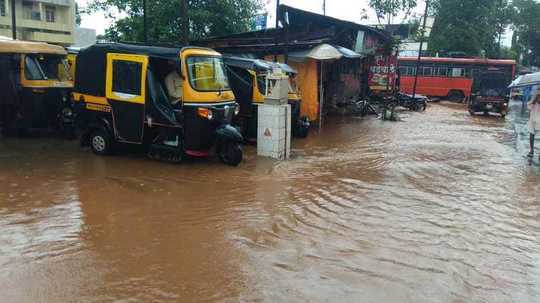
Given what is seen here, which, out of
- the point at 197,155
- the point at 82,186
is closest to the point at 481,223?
the point at 197,155

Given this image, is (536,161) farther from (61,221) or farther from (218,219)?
(61,221)

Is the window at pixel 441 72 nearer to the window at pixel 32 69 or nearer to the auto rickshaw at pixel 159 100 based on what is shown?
the auto rickshaw at pixel 159 100

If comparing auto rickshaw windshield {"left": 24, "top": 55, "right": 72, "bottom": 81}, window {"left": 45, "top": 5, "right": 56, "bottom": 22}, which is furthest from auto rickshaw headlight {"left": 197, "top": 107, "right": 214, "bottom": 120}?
window {"left": 45, "top": 5, "right": 56, "bottom": 22}

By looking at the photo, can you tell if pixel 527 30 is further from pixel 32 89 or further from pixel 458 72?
pixel 32 89

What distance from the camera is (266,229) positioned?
18.1ft

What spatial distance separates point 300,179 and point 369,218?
85.8 inches

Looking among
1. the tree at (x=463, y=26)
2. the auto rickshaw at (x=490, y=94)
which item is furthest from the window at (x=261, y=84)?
the tree at (x=463, y=26)

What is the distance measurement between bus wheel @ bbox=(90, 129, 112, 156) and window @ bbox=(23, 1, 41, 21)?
114 ft

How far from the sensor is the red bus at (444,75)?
29.1 metres

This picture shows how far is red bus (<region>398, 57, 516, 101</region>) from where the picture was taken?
2906 cm

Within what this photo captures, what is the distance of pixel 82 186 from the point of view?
7195 millimetres

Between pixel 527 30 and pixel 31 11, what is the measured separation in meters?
44.8

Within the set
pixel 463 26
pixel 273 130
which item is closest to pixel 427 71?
pixel 463 26

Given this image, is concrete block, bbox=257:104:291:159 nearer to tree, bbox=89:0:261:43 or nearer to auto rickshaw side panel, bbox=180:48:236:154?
auto rickshaw side panel, bbox=180:48:236:154
